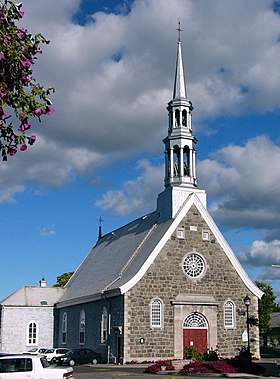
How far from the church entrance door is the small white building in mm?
16741

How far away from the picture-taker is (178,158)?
3994 centimetres

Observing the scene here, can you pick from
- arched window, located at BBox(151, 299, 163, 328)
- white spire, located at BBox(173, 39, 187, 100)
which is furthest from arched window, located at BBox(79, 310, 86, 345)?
white spire, located at BBox(173, 39, 187, 100)

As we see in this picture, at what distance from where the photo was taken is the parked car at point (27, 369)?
17047 millimetres

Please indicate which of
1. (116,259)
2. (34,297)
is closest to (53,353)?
(116,259)

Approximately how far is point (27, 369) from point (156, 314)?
1925cm

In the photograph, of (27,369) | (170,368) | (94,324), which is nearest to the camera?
(27,369)

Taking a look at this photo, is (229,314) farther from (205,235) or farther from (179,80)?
(179,80)

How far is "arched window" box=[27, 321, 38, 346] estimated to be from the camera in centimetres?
4816

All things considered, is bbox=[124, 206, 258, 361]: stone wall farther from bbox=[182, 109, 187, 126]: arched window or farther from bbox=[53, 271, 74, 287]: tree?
bbox=[53, 271, 74, 287]: tree

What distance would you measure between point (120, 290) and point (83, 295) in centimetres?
790

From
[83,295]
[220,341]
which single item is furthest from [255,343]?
[83,295]

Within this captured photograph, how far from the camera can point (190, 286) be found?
121 ft

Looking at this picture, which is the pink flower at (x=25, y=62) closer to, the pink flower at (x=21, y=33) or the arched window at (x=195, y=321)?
the pink flower at (x=21, y=33)

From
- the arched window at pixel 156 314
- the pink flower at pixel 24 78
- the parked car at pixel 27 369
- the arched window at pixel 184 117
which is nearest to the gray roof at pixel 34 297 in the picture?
the arched window at pixel 156 314
